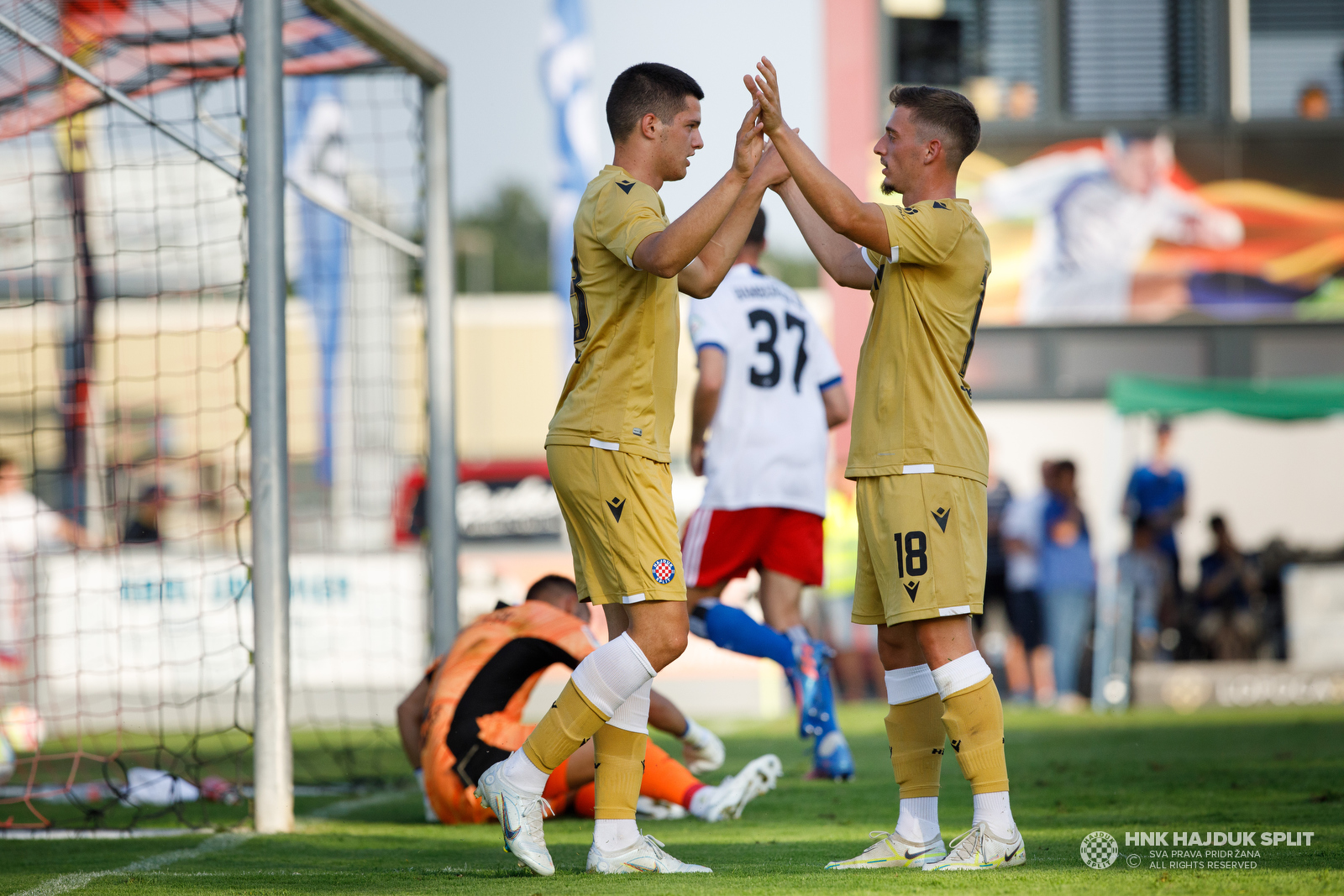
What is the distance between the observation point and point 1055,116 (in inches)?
684

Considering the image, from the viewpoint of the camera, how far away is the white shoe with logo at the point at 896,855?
11.9 ft

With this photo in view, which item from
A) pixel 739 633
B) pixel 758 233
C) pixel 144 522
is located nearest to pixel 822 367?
pixel 758 233

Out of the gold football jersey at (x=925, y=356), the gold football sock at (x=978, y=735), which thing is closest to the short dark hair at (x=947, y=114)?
the gold football jersey at (x=925, y=356)

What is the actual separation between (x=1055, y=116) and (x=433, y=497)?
1253 centimetres

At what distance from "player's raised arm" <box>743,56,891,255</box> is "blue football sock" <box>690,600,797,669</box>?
2.64 m

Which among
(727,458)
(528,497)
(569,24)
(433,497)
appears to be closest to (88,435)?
(528,497)

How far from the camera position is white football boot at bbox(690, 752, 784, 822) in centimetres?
495

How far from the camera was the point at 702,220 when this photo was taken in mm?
3529

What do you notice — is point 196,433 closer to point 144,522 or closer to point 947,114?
point 144,522

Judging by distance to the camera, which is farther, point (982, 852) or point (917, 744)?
point (917, 744)

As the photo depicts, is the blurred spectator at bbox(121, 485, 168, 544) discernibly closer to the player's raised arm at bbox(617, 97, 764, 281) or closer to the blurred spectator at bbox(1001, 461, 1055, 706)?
the blurred spectator at bbox(1001, 461, 1055, 706)

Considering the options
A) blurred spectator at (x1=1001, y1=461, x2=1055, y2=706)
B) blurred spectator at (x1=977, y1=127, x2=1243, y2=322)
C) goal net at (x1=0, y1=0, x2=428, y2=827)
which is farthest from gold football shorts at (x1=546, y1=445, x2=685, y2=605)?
blurred spectator at (x1=977, y1=127, x2=1243, y2=322)

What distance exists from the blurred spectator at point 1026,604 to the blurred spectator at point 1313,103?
8013 millimetres

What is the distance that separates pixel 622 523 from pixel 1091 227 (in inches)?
578
